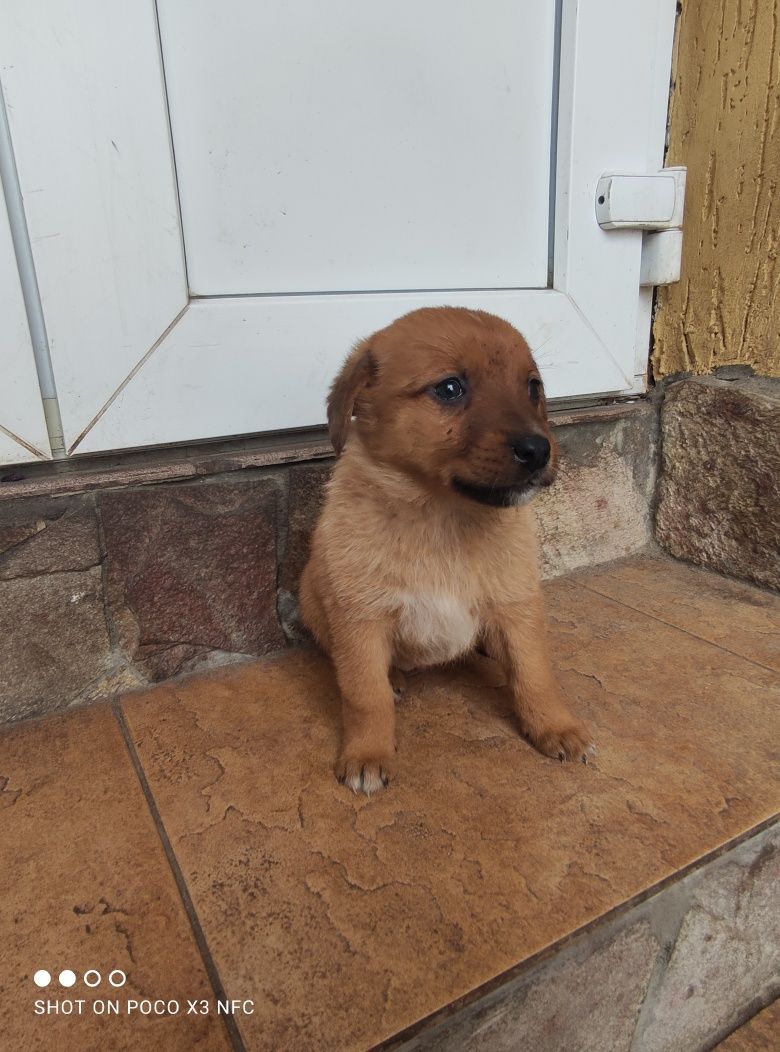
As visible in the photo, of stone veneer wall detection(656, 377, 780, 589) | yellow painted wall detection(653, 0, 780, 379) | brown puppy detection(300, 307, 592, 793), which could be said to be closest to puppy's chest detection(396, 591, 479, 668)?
brown puppy detection(300, 307, 592, 793)

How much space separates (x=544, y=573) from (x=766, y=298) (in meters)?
1.25

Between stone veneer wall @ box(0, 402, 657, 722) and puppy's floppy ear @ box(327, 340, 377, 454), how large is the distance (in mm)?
519

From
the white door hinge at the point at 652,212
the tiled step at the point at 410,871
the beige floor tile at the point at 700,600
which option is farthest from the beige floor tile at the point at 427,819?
the white door hinge at the point at 652,212

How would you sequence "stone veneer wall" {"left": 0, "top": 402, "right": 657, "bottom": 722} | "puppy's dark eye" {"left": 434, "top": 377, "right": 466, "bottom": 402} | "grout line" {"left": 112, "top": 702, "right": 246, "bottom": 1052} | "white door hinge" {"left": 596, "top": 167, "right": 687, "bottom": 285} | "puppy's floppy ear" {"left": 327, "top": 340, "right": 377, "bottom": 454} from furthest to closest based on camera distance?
"white door hinge" {"left": 596, "top": 167, "right": 687, "bottom": 285} < "stone veneer wall" {"left": 0, "top": 402, "right": 657, "bottom": 722} < "puppy's floppy ear" {"left": 327, "top": 340, "right": 377, "bottom": 454} < "puppy's dark eye" {"left": 434, "top": 377, "right": 466, "bottom": 402} < "grout line" {"left": 112, "top": 702, "right": 246, "bottom": 1052}

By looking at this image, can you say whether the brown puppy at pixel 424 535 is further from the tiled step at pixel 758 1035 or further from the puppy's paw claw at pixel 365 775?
the tiled step at pixel 758 1035

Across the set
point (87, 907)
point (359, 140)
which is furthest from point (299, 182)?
point (87, 907)

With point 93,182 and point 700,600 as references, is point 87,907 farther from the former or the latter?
point 700,600

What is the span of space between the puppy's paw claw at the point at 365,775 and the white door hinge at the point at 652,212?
2.06 m

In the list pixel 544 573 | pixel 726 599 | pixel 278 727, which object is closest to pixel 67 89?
pixel 278 727

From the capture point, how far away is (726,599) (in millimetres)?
2365

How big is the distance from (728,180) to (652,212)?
26 cm

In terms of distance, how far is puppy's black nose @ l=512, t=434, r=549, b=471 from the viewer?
1.32 m

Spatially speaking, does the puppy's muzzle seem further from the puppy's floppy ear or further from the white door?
the white door

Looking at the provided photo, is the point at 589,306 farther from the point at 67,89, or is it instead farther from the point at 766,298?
the point at 67,89
